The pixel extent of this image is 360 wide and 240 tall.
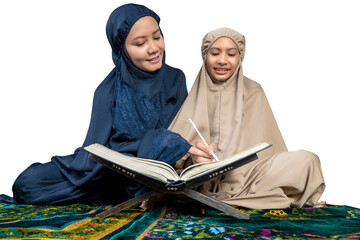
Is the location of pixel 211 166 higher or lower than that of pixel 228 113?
lower

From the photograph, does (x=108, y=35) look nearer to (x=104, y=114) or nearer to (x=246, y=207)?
(x=104, y=114)

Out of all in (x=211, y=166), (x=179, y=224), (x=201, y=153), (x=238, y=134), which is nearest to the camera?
(x=179, y=224)

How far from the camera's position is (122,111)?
445 cm

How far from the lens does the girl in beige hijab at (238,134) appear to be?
13.5ft

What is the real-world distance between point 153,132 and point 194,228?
3.20ft

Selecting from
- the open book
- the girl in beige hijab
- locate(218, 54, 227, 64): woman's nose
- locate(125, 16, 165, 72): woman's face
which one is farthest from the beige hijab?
the open book

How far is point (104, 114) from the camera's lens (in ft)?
14.9

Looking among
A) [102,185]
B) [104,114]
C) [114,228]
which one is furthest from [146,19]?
[114,228]

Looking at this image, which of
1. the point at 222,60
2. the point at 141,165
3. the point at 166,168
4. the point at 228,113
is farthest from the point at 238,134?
the point at 141,165

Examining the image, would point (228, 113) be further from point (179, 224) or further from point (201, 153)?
point (179, 224)

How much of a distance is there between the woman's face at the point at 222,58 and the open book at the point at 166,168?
89 centimetres

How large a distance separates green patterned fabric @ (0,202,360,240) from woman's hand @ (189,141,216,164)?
358 millimetres

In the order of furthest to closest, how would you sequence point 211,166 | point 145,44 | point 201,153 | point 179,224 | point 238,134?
point 145,44 → point 238,134 → point 201,153 → point 211,166 → point 179,224

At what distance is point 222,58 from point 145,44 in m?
0.61
